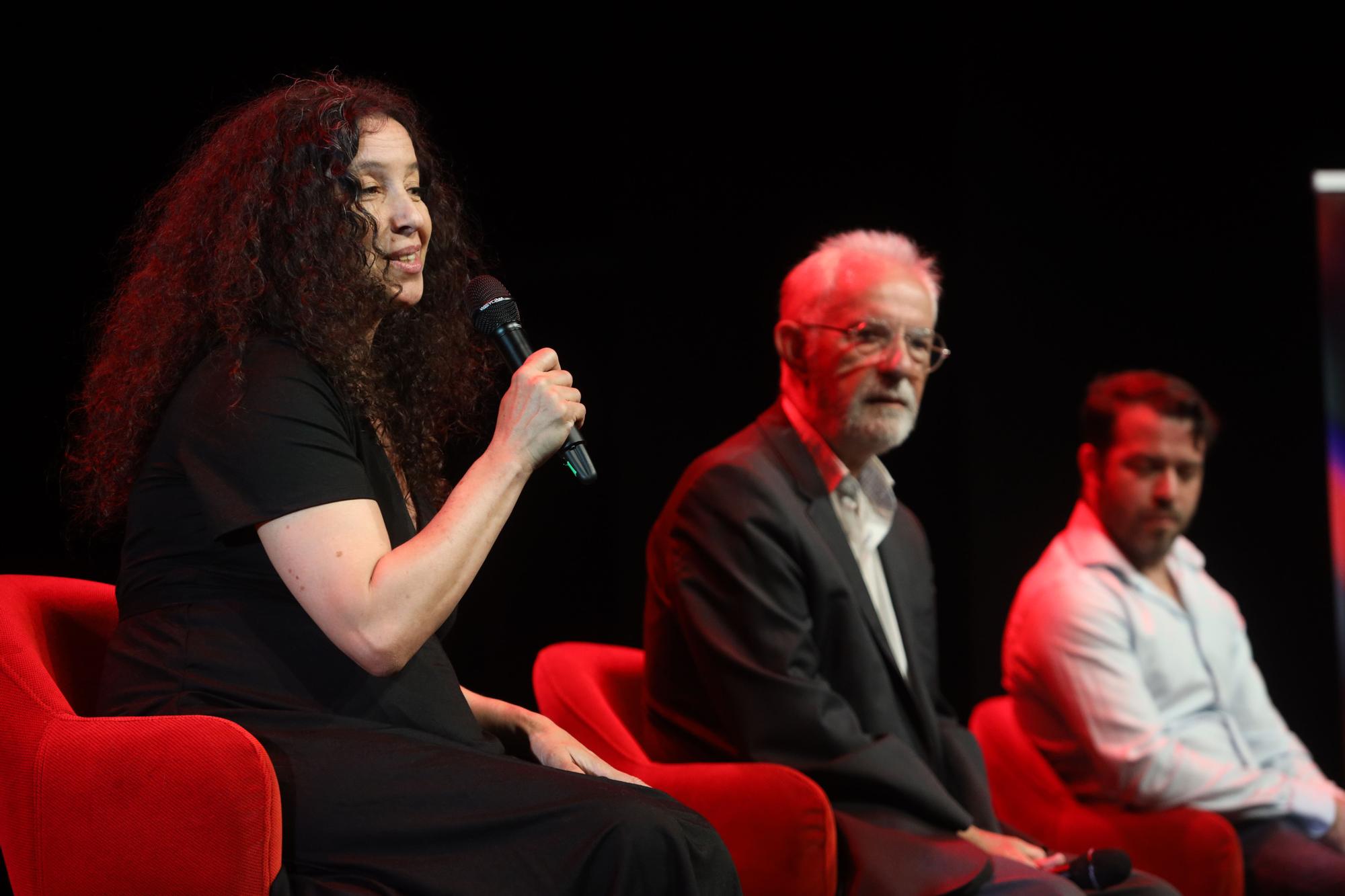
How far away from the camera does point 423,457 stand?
2029mm

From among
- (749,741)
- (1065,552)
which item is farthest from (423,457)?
(1065,552)

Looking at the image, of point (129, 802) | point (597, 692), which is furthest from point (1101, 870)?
point (129, 802)

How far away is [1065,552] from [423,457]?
6.08ft

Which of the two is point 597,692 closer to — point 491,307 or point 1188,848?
point 491,307

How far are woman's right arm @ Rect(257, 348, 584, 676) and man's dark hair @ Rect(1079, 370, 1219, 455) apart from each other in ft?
7.27

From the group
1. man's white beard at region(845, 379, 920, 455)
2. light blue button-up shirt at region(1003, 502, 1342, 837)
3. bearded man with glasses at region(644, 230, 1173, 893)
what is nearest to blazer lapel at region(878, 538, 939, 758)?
bearded man with glasses at region(644, 230, 1173, 893)

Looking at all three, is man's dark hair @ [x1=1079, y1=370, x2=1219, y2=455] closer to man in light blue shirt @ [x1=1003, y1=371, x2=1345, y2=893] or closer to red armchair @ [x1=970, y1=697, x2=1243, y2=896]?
man in light blue shirt @ [x1=1003, y1=371, x2=1345, y2=893]

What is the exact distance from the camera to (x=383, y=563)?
1.58 metres

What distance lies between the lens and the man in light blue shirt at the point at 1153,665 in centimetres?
290

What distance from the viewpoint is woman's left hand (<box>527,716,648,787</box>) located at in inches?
73.2

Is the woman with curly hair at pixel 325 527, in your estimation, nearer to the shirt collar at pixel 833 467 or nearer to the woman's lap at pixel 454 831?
the woman's lap at pixel 454 831

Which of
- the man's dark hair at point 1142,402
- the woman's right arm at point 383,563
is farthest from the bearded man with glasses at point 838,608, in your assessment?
the woman's right arm at point 383,563

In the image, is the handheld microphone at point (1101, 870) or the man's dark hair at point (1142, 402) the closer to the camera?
the handheld microphone at point (1101, 870)

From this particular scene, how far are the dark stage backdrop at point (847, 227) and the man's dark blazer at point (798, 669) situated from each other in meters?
0.78
